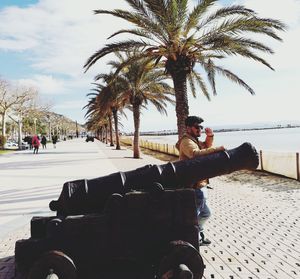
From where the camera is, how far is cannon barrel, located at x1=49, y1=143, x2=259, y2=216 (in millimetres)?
3725

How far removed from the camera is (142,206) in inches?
141

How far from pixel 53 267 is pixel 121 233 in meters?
0.68

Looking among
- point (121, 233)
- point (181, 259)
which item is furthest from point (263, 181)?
point (121, 233)

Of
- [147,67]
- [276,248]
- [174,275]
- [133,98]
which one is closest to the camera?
[174,275]

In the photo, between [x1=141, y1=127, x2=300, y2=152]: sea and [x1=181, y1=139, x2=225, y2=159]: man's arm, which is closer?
[x1=181, y1=139, x2=225, y2=159]: man's arm

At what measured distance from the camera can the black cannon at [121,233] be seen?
3420 millimetres

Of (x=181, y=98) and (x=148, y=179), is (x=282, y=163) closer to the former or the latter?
(x=181, y=98)

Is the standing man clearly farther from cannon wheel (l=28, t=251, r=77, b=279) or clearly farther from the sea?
the sea

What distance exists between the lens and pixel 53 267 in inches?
131

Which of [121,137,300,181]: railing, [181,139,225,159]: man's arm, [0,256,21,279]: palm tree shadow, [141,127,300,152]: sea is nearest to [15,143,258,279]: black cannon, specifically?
[181,139,225,159]: man's arm

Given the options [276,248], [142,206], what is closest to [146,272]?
[142,206]

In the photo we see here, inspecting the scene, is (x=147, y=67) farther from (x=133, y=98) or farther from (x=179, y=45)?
(x=133, y=98)

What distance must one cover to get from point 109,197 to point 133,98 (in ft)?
61.7

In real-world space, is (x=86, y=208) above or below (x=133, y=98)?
below
